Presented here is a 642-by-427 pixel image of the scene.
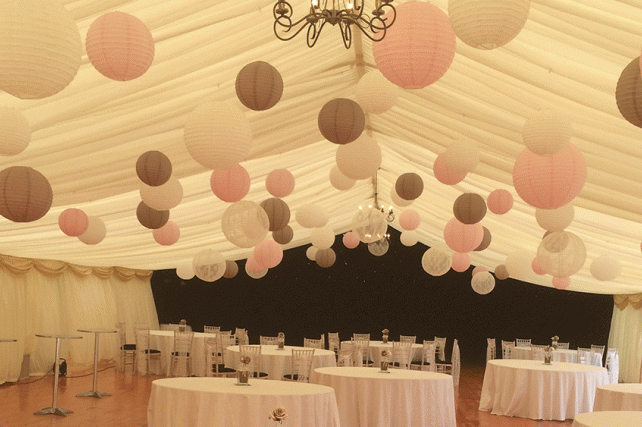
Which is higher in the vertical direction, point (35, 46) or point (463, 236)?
point (35, 46)

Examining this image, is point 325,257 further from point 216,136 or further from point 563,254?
point 216,136

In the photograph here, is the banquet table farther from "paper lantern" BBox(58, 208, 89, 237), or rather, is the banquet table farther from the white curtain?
"paper lantern" BBox(58, 208, 89, 237)

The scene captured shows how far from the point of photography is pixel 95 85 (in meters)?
4.95

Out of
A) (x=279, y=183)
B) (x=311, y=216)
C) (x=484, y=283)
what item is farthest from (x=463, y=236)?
(x=484, y=283)

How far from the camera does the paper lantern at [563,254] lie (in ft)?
19.0

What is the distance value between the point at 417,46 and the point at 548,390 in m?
7.13

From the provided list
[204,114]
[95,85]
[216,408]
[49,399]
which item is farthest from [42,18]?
[49,399]

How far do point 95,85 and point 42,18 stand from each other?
2.53m

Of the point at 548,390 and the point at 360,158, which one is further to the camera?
the point at 548,390

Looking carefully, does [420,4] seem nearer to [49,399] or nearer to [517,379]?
[517,379]

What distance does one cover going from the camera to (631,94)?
295cm

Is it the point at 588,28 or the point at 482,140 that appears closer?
the point at 588,28

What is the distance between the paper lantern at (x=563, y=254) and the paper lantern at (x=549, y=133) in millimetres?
1857

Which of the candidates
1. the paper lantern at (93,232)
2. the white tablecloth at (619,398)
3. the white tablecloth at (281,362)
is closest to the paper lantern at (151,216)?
the paper lantern at (93,232)
